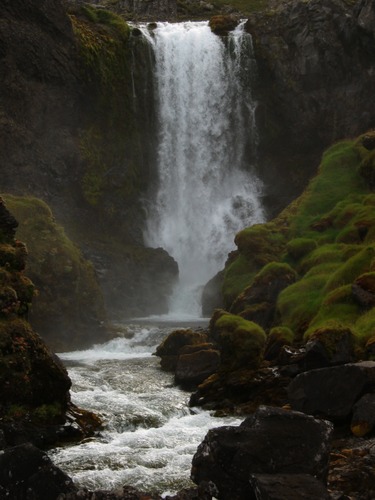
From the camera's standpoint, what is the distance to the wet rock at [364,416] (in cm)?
1405

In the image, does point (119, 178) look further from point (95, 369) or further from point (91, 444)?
point (91, 444)

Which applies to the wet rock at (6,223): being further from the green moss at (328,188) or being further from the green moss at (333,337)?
the green moss at (328,188)

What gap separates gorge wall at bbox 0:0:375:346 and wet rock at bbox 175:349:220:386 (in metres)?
19.4

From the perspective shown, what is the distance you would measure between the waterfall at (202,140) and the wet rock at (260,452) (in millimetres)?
37831

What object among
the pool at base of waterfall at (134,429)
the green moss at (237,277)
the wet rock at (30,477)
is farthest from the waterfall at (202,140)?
the wet rock at (30,477)

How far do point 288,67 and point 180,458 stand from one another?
42927 millimetres

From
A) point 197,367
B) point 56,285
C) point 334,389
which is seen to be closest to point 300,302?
point 197,367

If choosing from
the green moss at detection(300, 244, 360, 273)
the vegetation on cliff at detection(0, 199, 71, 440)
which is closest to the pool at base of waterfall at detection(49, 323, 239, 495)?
the vegetation on cliff at detection(0, 199, 71, 440)

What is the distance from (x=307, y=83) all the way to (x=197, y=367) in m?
35.8

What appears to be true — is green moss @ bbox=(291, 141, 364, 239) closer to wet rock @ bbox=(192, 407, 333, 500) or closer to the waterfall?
the waterfall

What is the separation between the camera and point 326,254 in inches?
1115

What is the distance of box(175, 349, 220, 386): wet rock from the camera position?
823 inches

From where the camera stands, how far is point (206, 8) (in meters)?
74.9

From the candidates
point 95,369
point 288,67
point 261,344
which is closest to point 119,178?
point 288,67
